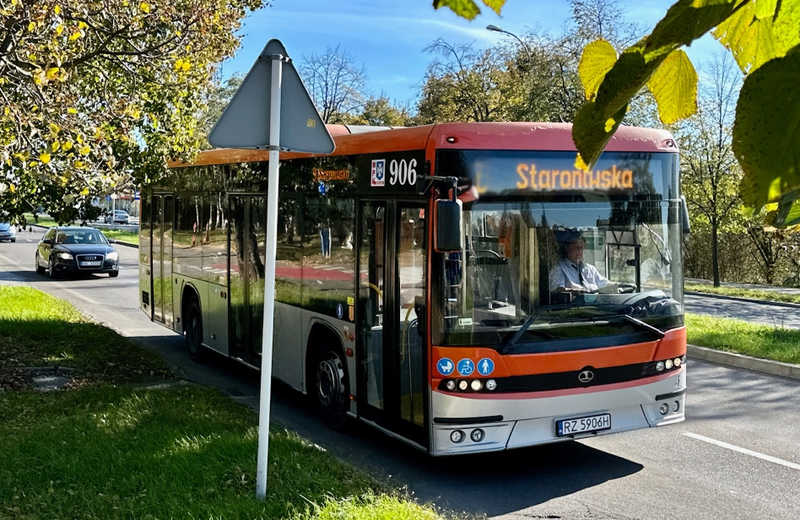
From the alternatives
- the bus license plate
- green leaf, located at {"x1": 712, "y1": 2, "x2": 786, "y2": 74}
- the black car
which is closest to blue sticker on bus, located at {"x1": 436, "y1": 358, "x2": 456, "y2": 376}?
the bus license plate

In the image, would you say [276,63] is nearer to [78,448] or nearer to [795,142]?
[78,448]

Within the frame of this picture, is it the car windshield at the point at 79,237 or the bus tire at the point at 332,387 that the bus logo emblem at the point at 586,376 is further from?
the car windshield at the point at 79,237

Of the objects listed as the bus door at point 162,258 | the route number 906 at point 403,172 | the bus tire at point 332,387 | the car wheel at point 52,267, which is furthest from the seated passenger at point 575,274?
the car wheel at point 52,267

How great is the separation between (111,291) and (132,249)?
20.1 meters

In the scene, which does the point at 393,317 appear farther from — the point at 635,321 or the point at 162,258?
the point at 162,258

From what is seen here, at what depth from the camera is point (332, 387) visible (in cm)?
843

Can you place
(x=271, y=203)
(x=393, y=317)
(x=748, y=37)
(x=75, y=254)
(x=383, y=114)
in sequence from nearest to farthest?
1. (x=748, y=37)
2. (x=271, y=203)
3. (x=393, y=317)
4. (x=75, y=254)
5. (x=383, y=114)

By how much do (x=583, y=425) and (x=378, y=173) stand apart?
2.73 metres

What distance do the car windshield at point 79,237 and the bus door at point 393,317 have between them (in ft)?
66.1

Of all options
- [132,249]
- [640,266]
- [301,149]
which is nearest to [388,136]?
[301,149]

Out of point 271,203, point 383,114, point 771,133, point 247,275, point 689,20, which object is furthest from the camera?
point 383,114

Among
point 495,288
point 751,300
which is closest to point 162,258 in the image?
point 495,288

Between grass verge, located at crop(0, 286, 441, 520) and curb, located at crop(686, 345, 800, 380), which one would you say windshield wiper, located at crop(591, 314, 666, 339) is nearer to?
grass verge, located at crop(0, 286, 441, 520)

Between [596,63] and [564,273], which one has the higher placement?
[596,63]
